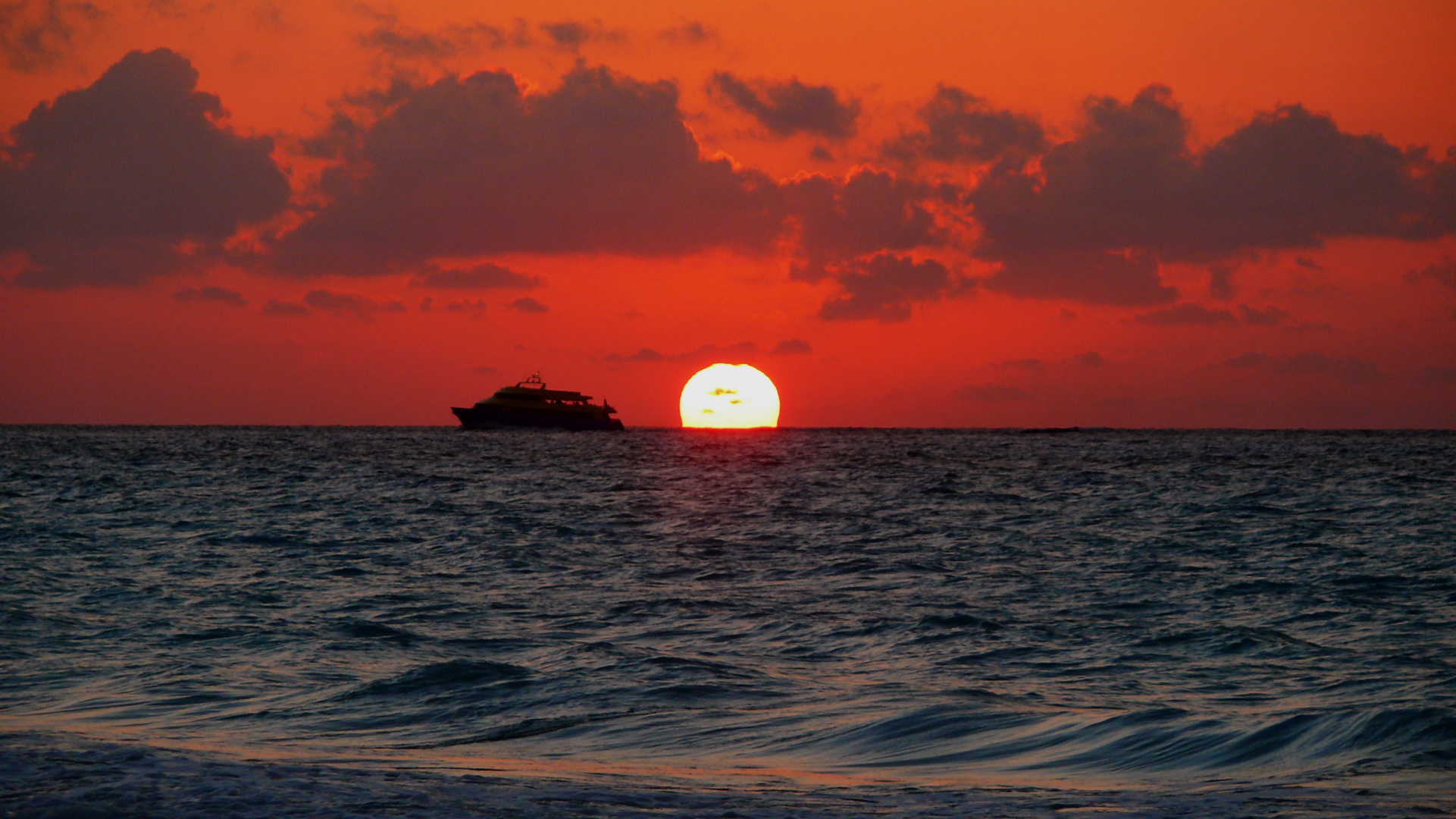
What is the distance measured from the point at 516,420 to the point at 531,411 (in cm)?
292

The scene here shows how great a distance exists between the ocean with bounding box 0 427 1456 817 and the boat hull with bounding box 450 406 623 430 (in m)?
135

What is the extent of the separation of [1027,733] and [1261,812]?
3487 mm

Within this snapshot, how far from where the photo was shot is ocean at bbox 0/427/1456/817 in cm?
806

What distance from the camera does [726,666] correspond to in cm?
1466

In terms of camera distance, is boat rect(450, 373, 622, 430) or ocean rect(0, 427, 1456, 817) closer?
ocean rect(0, 427, 1456, 817)

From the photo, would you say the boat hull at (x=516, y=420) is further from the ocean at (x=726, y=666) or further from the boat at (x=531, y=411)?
the ocean at (x=726, y=666)

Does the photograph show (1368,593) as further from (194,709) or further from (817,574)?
(194,709)

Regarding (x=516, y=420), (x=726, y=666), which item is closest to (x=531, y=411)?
(x=516, y=420)

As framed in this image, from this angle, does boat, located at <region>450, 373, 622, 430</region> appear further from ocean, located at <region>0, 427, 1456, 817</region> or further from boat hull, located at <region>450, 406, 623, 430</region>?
ocean, located at <region>0, 427, 1456, 817</region>

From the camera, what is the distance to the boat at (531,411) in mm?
173875

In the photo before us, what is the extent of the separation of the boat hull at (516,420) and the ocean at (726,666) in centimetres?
13450

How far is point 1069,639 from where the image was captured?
17031 mm

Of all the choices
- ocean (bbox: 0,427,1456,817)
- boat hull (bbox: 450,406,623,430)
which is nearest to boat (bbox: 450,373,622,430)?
boat hull (bbox: 450,406,623,430)

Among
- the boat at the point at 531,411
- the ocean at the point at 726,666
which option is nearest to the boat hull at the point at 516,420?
the boat at the point at 531,411
